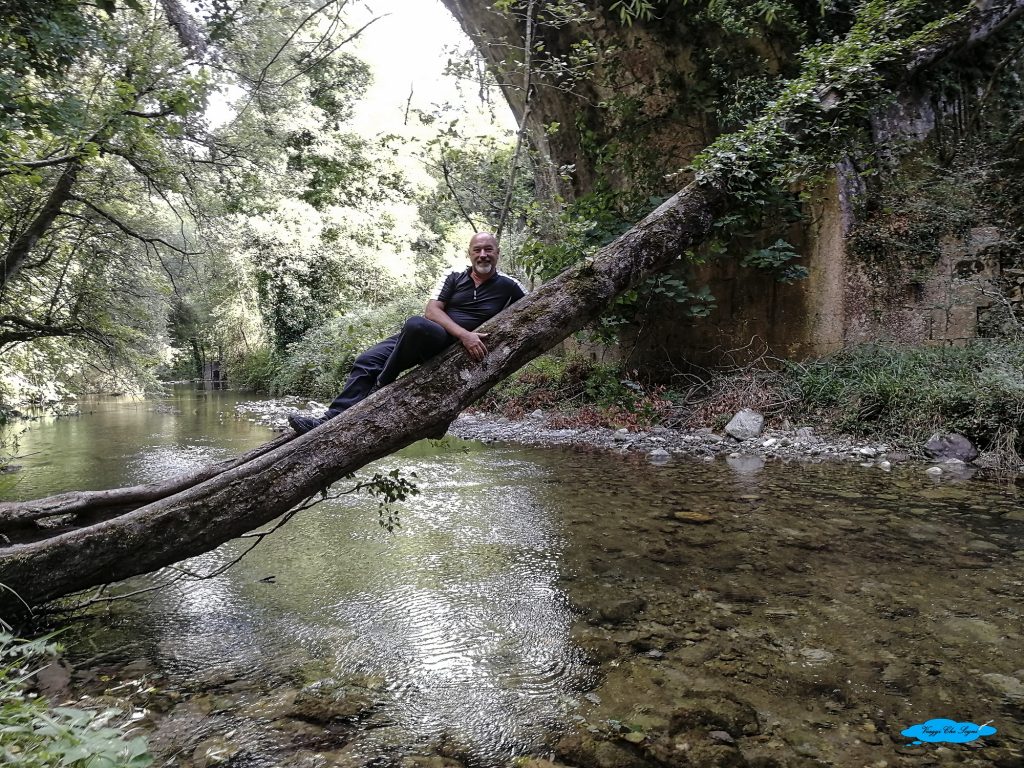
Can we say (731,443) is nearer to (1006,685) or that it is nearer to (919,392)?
(919,392)

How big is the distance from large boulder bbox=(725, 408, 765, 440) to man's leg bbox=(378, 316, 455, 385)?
541cm

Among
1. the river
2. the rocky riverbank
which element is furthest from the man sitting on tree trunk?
the rocky riverbank

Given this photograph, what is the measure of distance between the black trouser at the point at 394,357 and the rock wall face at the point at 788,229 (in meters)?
5.53

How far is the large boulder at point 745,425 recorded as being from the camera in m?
7.53

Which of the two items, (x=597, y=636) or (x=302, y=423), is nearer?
(x=597, y=636)

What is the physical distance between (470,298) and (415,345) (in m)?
0.59

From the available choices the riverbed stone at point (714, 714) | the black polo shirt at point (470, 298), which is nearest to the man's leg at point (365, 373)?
the black polo shirt at point (470, 298)

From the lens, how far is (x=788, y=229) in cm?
853

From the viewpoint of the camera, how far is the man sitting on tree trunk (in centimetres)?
337

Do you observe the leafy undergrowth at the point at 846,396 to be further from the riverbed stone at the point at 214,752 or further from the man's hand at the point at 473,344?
the riverbed stone at the point at 214,752

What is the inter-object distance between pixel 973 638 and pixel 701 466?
12.4 feet

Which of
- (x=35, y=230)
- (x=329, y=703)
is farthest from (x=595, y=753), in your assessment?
(x=35, y=230)

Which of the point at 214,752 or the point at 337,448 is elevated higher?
the point at 337,448

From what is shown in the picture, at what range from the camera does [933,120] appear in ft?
27.4
